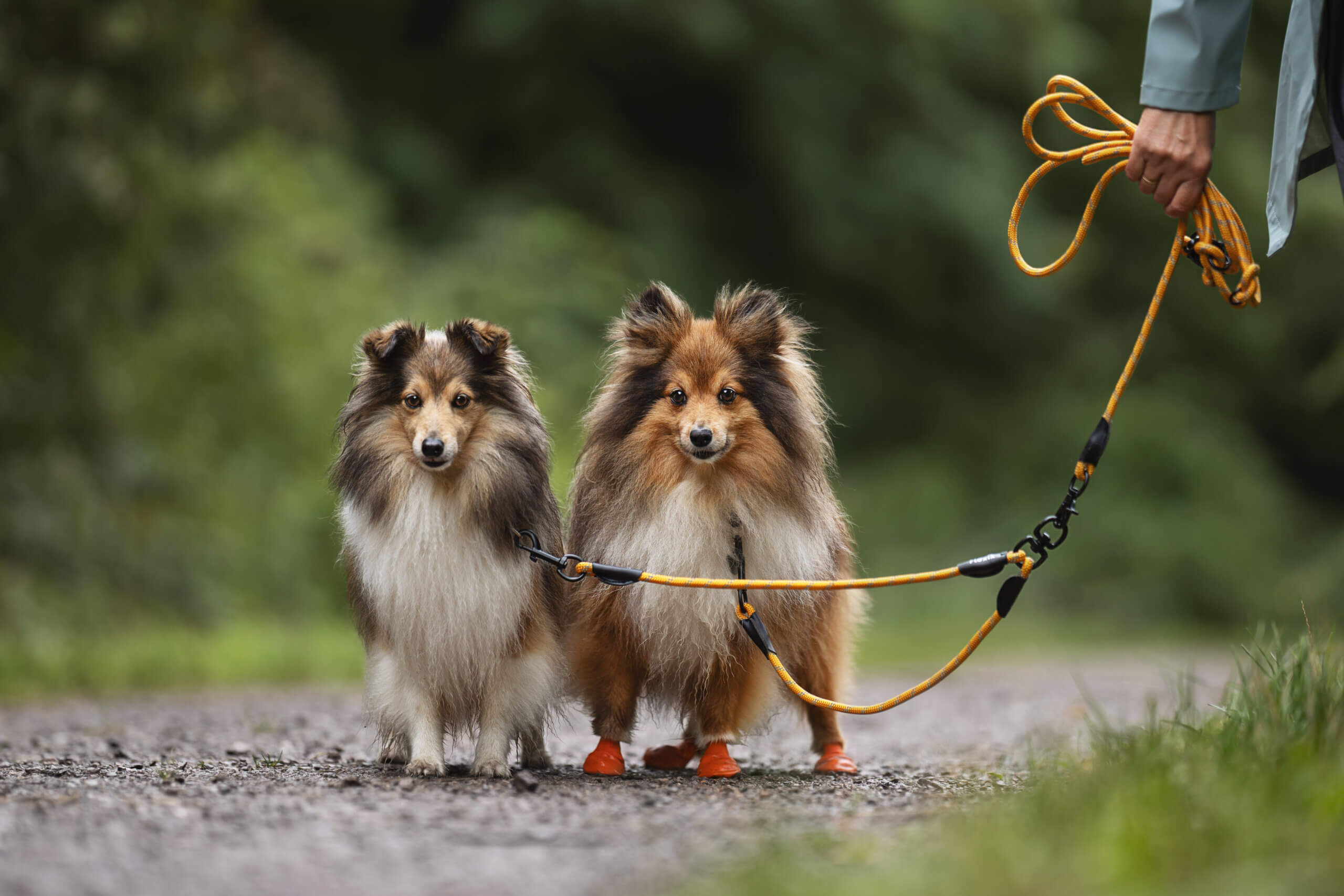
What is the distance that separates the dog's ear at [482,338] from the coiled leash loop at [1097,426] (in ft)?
2.08

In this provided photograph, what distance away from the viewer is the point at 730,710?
4574mm

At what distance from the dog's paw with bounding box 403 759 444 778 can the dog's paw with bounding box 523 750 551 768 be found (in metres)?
0.47

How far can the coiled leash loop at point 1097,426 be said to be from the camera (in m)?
3.76

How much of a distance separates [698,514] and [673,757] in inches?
43.5

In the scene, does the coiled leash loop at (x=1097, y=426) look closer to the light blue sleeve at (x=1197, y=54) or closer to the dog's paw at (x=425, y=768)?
the light blue sleeve at (x=1197, y=54)

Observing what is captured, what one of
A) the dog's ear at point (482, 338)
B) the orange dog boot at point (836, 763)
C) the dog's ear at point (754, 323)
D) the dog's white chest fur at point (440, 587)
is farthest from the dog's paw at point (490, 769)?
the dog's ear at point (754, 323)

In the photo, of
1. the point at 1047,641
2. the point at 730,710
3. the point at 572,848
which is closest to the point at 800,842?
the point at 572,848

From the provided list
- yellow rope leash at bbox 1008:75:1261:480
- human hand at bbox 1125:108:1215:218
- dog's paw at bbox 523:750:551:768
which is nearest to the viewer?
human hand at bbox 1125:108:1215:218

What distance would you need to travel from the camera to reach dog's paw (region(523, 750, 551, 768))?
4758 mm

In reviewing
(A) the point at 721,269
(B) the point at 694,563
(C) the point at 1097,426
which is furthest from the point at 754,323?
(A) the point at 721,269

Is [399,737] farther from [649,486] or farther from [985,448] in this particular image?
[985,448]

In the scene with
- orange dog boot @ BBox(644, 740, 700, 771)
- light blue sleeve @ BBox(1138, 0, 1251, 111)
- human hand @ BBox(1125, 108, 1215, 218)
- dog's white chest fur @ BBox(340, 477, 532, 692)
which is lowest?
orange dog boot @ BBox(644, 740, 700, 771)

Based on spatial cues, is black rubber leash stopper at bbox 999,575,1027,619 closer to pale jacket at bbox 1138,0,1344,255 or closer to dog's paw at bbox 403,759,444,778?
pale jacket at bbox 1138,0,1344,255

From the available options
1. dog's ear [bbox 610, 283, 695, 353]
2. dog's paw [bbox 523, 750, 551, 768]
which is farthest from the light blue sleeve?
dog's paw [bbox 523, 750, 551, 768]
